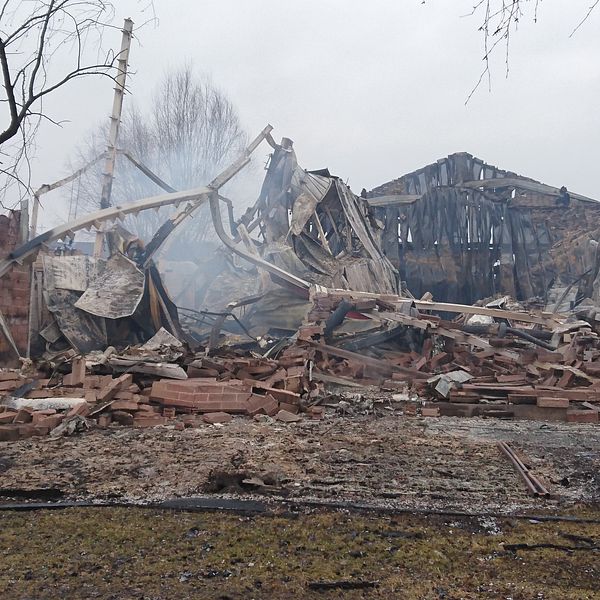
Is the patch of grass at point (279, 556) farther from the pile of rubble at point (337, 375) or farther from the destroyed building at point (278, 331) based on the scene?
the destroyed building at point (278, 331)

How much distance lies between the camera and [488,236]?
24.1m

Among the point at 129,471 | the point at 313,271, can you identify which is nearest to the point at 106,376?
the point at 129,471

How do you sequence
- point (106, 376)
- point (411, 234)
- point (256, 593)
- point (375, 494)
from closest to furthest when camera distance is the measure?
point (256, 593)
point (375, 494)
point (106, 376)
point (411, 234)

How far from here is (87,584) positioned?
279 cm

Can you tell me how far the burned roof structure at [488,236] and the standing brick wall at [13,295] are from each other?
1676cm

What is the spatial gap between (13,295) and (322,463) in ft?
24.5

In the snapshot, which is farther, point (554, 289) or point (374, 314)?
point (554, 289)

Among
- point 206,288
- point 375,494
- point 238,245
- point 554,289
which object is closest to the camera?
point 375,494

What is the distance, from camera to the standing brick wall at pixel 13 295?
10.0m

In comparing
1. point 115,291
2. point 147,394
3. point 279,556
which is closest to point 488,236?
point 115,291

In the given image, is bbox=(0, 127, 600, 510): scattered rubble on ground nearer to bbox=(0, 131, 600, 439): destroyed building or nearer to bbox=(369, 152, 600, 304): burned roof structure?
bbox=(0, 131, 600, 439): destroyed building

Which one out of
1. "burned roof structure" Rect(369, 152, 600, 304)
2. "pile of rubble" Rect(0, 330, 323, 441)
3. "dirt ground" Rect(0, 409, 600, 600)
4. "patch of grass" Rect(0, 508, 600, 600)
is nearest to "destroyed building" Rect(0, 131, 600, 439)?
"pile of rubble" Rect(0, 330, 323, 441)

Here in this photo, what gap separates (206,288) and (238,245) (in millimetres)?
4269

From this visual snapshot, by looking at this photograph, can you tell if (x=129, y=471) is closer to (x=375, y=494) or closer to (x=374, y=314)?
(x=375, y=494)
